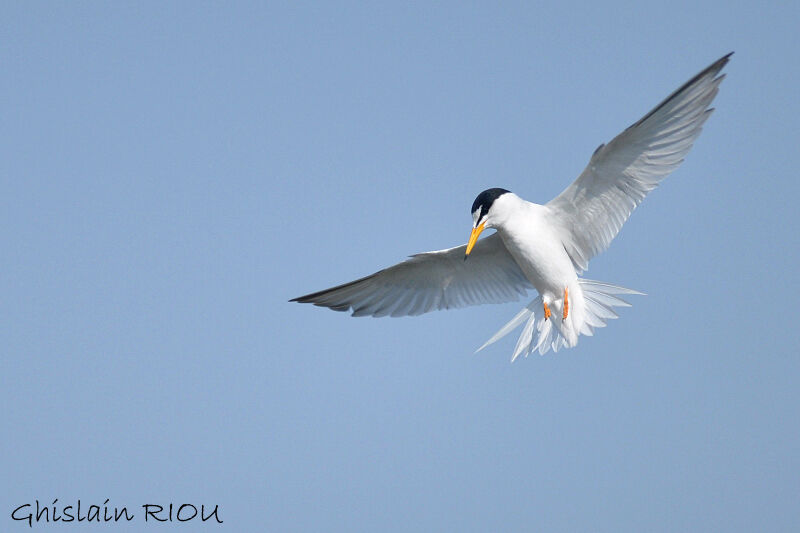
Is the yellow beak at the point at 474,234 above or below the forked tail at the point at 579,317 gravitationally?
above

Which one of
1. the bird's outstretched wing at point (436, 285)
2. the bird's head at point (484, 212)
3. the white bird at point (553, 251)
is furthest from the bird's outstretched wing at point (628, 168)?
the bird's outstretched wing at point (436, 285)

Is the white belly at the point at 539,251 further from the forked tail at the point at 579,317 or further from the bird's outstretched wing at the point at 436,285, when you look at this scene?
the bird's outstretched wing at the point at 436,285

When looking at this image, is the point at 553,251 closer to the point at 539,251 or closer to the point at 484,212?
the point at 539,251

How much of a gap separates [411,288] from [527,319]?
3.69ft

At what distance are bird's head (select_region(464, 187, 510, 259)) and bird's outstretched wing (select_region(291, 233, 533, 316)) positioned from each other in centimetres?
65

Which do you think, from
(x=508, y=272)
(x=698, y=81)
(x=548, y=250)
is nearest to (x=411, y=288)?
(x=508, y=272)

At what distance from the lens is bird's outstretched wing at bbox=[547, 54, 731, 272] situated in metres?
5.77

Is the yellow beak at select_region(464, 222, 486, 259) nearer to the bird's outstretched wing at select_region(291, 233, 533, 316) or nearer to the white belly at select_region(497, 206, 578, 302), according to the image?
the white belly at select_region(497, 206, 578, 302)

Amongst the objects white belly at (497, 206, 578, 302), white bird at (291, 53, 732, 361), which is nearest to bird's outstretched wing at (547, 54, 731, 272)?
white bird at (291, 53, 732, 361)

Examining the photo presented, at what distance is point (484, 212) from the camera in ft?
21.5

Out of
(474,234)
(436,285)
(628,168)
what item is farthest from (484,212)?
(436,285)

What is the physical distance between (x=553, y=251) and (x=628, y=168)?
0.88 meters

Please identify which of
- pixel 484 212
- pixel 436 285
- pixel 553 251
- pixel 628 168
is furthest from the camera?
pixel 436 285

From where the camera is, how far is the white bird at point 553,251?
19.7 ft
